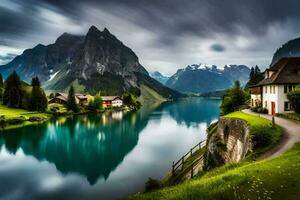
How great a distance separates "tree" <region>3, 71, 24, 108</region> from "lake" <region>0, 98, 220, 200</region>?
44.6 metres

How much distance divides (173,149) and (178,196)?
50630 millimetres

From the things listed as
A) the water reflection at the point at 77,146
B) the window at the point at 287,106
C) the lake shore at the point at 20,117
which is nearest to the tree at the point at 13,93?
the lake shore at the point at 20,117

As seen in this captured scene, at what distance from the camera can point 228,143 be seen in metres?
39.5

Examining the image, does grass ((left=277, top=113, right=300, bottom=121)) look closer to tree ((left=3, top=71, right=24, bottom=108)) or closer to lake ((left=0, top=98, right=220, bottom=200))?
lake ((left=0, top=98, right=220, bottom=200))

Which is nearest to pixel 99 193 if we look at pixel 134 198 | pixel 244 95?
pixel 134 198

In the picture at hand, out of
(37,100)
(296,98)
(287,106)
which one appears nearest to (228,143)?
(296,98)

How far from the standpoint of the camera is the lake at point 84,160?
4238cm

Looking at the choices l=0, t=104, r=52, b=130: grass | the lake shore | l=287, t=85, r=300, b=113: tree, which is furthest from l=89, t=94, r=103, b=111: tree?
l=287, t=85, r=300, b=113: tree

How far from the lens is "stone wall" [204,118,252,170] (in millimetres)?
34062

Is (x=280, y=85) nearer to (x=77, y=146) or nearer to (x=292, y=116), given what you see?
(x=292, y=116)

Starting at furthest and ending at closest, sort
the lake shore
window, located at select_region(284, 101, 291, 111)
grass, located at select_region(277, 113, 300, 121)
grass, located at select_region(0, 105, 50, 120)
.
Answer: grass, located at select_region(0, 105, 50, 120) → the lake shore → window, located at select_region(284, 101, 291, 111) → grass, located at select_region(277, 113, 300, 121)

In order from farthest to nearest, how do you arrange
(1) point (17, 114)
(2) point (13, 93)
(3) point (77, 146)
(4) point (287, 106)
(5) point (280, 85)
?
(2) point (13, 93)
(1) point (17, 114)
(3) point (77, 146)
(5) point (280, 85)
(4) point (287, 106)

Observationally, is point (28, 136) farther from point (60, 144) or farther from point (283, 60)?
point (283, 60)

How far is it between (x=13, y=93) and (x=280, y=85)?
413 feet
